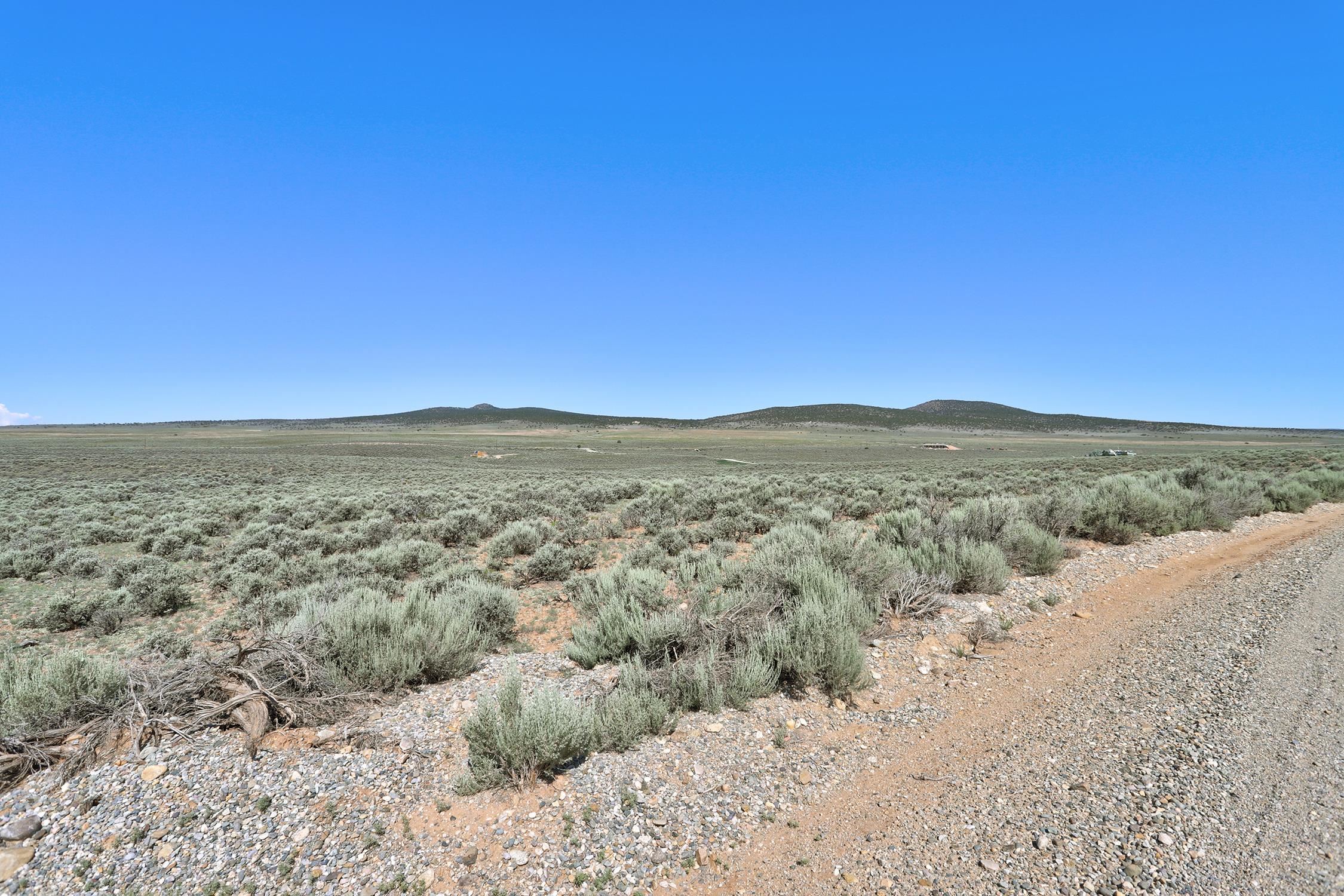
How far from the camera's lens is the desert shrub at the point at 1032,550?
8609 millimetres

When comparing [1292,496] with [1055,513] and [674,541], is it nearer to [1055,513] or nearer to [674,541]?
[1055,513]

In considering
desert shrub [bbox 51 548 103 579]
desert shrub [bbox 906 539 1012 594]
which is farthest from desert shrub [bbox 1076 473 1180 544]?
desert shrub [bbox 51 548 103 579]

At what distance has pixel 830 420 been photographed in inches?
5507

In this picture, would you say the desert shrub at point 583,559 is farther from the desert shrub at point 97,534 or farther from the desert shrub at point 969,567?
the desert shrub at point 97,534

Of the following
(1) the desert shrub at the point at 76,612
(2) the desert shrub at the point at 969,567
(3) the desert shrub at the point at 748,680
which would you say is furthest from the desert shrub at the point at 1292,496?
(1) the desert shrub at the point at 76,612

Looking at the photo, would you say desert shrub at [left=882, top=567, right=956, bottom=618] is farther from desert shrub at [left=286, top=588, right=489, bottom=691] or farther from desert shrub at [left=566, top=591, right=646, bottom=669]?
desert shrub at [left=286, top=588, right=489, bottom=691]

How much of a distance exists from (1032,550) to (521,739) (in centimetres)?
854

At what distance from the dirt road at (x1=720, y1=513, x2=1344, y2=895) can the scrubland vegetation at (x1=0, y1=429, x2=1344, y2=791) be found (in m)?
1.32

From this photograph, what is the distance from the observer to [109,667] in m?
4.50

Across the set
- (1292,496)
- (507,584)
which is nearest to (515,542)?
(507,584)

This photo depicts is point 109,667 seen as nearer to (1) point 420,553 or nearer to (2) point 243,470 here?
(1) point 420,553

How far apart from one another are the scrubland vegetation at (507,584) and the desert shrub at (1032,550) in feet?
0.11

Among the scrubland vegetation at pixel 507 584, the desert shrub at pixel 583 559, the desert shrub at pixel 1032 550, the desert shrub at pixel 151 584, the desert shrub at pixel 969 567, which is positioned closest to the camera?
the scrubland vegetation at pixel 507 584

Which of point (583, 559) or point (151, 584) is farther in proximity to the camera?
point (583, 559)
